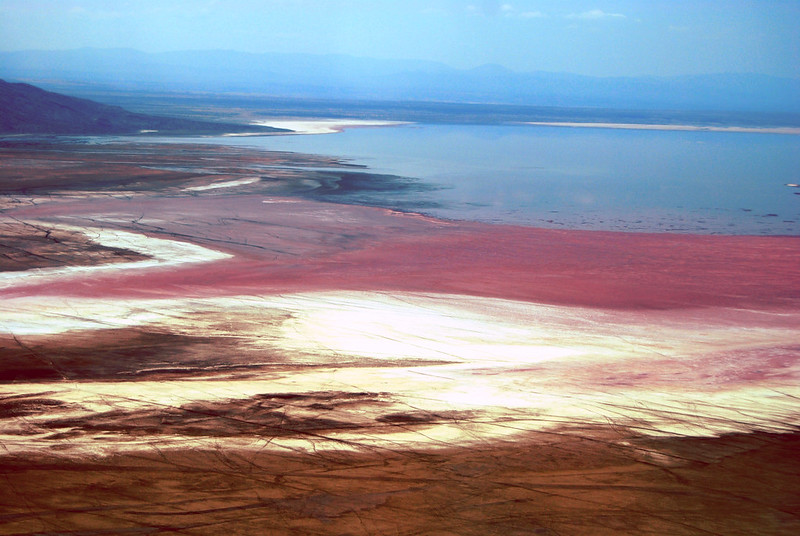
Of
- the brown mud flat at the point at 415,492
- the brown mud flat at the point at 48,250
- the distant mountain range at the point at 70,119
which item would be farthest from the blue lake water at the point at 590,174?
the brown mud flat at the point at 415,492

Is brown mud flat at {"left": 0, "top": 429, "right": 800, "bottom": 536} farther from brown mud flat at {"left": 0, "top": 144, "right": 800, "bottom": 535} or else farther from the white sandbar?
the white sandbar

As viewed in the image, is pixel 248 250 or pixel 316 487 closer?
pixel 316 487

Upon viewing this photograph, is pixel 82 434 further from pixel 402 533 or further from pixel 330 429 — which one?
pixel 402 533

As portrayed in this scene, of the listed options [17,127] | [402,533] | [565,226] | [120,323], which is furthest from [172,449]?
[17,127]

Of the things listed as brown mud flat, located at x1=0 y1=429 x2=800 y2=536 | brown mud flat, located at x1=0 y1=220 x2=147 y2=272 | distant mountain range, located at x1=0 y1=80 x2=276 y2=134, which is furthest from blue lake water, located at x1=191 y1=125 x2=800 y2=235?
brown mud flat, located at x1=0 y1=429 x2=800 y2=536

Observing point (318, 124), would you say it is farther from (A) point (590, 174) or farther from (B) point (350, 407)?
(B) point (350, 407)

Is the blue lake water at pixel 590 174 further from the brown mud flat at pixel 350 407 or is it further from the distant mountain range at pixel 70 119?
the distant mountain range at pixel 70 119
